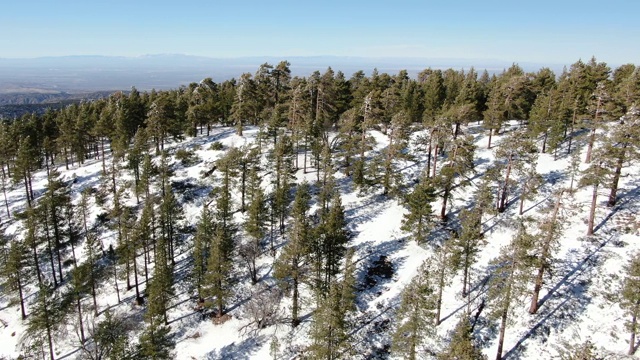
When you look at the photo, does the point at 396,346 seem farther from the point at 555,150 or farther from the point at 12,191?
the point at 12,191

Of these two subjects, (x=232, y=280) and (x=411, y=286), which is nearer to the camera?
(x=411, y=286)

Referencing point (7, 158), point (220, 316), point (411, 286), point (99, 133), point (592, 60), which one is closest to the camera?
point (411, 286)

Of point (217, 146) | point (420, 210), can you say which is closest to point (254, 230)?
point (420, 210)

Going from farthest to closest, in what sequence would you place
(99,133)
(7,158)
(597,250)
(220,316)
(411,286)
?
1. (99,133)
2. (7,158)
3. (220,316)
4. (597,250)
5. (411,286)

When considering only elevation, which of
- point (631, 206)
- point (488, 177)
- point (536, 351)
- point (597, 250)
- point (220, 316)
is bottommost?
point (220, 316)

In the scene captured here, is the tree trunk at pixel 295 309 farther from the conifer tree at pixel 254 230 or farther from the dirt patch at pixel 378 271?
the dirt patch at pixel 378 271

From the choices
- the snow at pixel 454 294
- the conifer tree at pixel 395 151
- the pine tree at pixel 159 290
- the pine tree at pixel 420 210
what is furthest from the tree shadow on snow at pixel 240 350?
the conifer tree at pixel 395 151

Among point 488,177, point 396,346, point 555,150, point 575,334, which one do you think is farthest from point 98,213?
point 555,150
